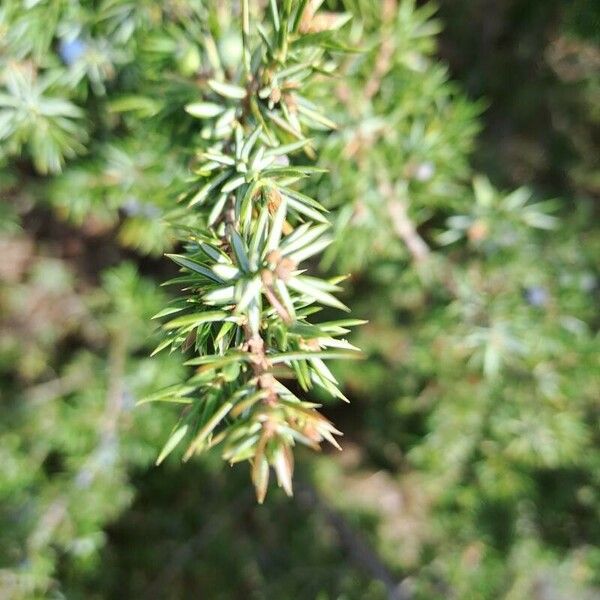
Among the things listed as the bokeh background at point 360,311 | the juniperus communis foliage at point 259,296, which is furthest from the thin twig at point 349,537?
the juniperus communis foliage at point 259,296

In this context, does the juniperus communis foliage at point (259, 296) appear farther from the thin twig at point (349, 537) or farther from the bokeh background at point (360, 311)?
the thin twig at point (349, 537)

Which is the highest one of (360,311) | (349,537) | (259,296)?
(259,296)

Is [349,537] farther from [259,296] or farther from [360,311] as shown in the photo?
[259,296]

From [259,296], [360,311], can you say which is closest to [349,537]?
[360,311]

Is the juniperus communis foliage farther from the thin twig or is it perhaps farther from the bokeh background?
the thin twig

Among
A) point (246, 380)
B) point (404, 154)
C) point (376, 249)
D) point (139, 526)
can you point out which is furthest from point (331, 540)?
point (246, 380)

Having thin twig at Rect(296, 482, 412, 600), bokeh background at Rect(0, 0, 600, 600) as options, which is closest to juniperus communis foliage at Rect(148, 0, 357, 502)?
bokeh background at Rect(0, 0, 600, 600)
